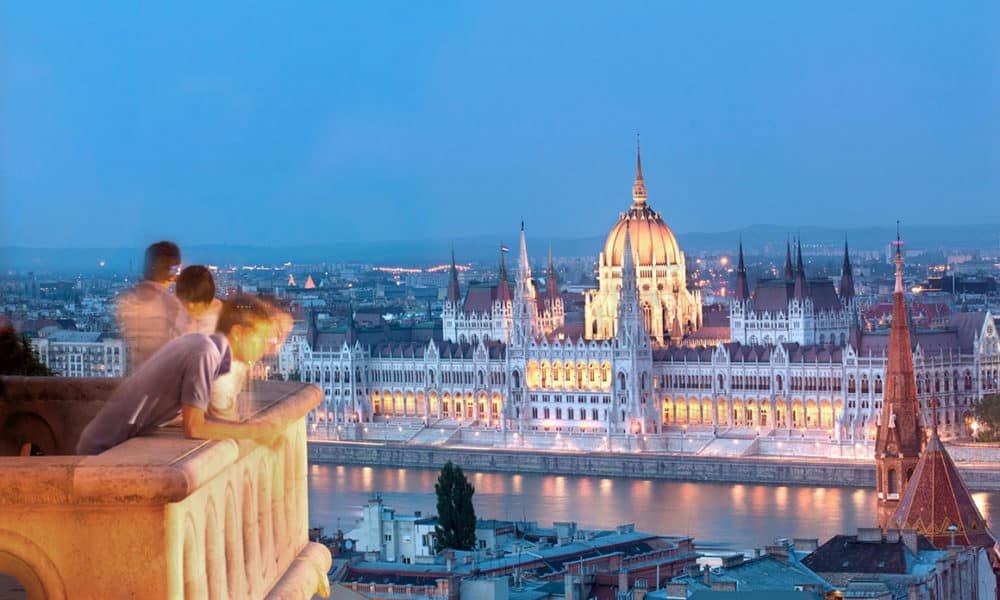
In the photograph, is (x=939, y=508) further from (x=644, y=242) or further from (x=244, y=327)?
(x=644, y=242)

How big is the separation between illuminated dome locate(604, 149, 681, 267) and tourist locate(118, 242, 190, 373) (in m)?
65.3

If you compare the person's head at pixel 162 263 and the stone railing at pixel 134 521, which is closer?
the stone railing at pixel 134 521

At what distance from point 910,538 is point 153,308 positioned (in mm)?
19772

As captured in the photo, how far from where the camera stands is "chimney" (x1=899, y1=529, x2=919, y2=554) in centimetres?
2294

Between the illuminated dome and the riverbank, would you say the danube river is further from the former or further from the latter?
the illuminated dome

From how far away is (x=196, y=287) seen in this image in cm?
409

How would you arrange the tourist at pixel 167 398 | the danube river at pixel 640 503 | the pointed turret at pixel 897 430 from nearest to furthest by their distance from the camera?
the tourist at pixel 167 398
the pointed turret at pixel 897 430
the danube river at pixel 640 503

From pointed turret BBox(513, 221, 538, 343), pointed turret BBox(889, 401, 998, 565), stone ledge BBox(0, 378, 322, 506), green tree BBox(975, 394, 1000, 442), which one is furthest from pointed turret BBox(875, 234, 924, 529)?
pointed turret BBox(513, 221, 538, 343)

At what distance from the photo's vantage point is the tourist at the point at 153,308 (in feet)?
13.7

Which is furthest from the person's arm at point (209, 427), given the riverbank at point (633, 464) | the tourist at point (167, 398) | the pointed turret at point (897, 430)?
the riverbank at point (633, 464)

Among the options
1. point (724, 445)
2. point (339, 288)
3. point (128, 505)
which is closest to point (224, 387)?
point (128, 505)

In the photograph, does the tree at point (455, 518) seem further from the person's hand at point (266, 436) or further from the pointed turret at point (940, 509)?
the person's hand at point (266, 436)

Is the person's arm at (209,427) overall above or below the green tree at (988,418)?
above

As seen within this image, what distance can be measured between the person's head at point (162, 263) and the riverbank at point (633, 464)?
4756 centimetres
